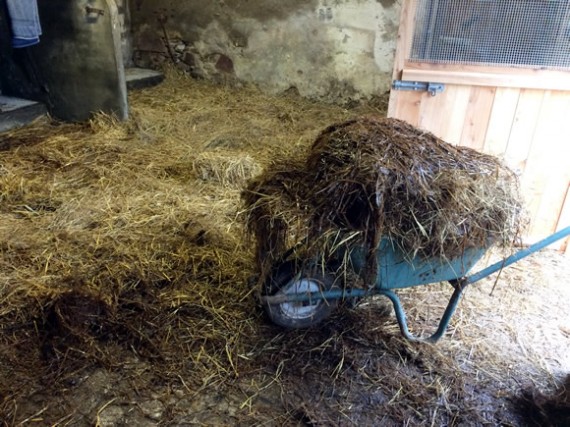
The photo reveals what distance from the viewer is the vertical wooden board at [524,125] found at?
2.52m

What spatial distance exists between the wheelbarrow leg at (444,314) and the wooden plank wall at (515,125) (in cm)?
93

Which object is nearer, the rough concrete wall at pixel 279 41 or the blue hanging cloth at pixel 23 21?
the blue hanging cloth at pixel 23 21

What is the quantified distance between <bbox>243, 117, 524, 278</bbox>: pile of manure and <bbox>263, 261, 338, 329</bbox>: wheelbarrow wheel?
0.13 m

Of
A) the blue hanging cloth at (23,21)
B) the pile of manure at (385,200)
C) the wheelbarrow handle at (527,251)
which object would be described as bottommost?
the wheelbarrow handle at (527,251)

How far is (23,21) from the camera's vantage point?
9.89ft

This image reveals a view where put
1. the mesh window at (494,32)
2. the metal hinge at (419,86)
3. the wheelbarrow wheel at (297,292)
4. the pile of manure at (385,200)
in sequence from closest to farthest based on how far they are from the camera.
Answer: the pile of manure at (385,200), the wheelbarrow wheel at (297,292), the mesh window at (494,32), the metal hinge at (419,86)

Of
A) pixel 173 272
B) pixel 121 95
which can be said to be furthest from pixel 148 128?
pixel 173 272

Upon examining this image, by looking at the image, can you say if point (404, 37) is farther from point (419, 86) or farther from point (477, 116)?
point (477, 116)

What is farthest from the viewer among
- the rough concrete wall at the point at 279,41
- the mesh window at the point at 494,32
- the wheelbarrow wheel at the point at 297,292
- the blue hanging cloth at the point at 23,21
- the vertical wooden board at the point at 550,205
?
the rough concrete wall at the point at 279,41

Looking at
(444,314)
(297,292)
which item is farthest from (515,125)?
(297,292)

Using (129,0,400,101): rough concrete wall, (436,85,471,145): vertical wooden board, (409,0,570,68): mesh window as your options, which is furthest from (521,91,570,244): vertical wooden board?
(129,0,400,101): rough concrete wall

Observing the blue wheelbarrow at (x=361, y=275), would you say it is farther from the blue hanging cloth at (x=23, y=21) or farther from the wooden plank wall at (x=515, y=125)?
the blue hanging cloth at (x=23, y=21)

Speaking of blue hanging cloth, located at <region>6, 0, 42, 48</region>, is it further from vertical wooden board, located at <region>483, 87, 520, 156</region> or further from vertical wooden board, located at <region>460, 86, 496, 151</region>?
vertical wooden board, located at <region>483, 87, 520, 156</region>

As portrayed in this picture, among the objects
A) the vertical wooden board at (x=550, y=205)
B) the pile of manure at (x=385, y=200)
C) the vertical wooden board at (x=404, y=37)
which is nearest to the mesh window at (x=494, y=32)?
the vertical wooden board at (x=404, y=37)
